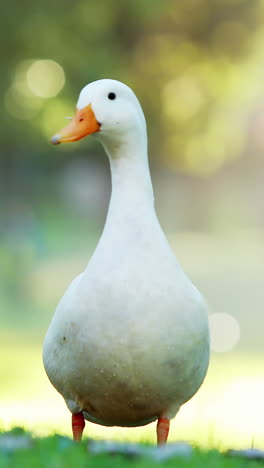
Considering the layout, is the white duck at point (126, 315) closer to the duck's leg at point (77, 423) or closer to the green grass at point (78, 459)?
the duck's leg at point (77, 423)

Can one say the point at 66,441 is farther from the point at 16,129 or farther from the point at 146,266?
the point at 16,129

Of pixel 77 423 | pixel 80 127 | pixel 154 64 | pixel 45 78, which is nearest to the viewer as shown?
pixel 80 127

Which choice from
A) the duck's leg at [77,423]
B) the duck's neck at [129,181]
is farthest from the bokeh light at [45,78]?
the duck's leg at [77,423]

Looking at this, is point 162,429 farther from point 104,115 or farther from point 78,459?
point 104,115

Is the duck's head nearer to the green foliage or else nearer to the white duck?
the white duck

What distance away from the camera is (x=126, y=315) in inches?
114

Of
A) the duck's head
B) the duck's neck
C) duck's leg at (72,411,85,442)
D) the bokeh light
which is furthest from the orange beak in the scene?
the bokeh light

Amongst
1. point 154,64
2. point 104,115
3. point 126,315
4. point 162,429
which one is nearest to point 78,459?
point 126,315

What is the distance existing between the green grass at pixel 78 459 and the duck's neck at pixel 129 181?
839mm

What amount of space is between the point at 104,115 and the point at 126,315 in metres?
0.70

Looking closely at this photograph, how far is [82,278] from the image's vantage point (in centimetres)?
307

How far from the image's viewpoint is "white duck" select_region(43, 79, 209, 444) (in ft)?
9.52

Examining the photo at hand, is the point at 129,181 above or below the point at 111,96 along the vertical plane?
below

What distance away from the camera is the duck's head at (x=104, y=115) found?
305 centimetres
